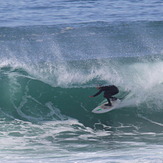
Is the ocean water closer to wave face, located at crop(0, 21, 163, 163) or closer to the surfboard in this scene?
wave face, located at crop(0, 21, 163, 163)

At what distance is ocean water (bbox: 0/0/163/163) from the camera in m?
14.1

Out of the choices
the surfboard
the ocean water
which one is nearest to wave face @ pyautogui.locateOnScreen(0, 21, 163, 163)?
the ocean water

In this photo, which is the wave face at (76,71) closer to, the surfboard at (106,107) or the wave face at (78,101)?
the wave face at (78,101)

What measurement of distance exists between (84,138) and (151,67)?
701 cm

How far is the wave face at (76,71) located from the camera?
17.4 m

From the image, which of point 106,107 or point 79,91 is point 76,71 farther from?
point 106,107

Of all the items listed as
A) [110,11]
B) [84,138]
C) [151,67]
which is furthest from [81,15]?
[84,138]

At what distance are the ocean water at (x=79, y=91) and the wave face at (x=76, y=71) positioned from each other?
0.13 ft

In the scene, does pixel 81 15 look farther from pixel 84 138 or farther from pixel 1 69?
pixel 84 138

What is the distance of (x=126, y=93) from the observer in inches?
704

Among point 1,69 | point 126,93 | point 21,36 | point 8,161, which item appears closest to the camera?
point 8,161

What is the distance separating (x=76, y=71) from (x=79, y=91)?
3.08 metres

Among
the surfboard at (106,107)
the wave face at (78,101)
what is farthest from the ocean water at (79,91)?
the surfboard at (106,107)

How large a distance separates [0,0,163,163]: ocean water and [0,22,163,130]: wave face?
0.13ft
